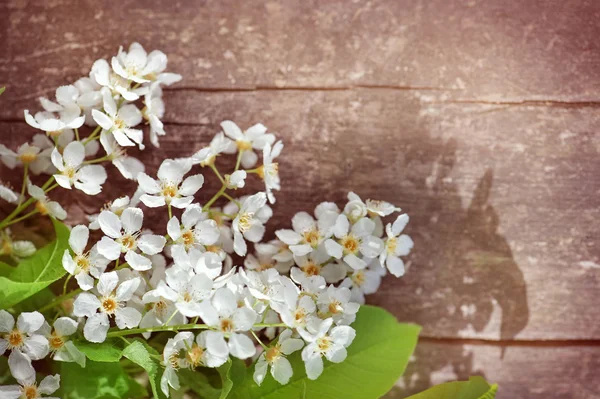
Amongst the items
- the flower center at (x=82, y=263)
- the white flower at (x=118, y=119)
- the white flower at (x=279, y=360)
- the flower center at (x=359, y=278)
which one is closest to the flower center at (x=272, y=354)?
the white flower at (x=279, y=360)

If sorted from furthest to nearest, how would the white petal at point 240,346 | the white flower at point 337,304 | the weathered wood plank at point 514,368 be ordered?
the weathered wood plank at point 514,368
the white flower at point 337,304
the white petal at point 240,346

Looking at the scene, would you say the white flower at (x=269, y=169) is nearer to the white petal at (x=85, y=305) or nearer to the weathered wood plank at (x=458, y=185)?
the weathered wood plank at (x=458, y=185)

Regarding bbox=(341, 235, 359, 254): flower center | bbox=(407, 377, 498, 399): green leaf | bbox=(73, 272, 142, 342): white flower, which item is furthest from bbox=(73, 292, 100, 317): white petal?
bbox=(407, 377, 498, 399): green leaf

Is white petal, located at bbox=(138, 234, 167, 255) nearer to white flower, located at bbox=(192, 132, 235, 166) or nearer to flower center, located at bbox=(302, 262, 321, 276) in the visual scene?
white flower, located at bbox=(192, 132, 235, 166)

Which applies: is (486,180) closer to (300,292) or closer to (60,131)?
(300,292)

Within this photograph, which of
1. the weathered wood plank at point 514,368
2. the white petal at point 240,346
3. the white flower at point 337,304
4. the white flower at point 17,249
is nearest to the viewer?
the white petal at point 240,346

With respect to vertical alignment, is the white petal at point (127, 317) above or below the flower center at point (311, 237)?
below

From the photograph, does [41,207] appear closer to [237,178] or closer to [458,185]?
[237,178]

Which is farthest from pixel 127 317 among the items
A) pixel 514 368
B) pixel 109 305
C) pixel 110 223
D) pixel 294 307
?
pixel 514 368
